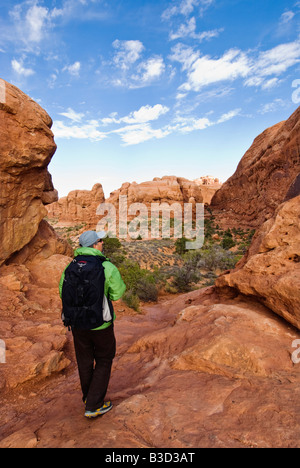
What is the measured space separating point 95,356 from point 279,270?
284 centimetres

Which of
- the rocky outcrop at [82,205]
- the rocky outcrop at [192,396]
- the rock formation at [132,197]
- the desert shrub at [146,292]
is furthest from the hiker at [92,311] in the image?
the rocky outcrop at [82,205]

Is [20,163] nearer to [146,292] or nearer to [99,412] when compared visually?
[99,412]

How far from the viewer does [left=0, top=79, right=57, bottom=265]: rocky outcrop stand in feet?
20.2

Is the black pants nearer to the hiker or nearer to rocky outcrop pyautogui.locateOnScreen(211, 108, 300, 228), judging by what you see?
the hiker

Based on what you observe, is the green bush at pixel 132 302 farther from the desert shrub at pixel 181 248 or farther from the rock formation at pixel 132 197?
the rock formation at pixel 132 197

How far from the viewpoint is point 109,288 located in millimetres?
2453

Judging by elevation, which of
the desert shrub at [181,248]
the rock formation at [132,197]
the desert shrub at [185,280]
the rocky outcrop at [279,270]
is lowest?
the desert shrub at [185,280]

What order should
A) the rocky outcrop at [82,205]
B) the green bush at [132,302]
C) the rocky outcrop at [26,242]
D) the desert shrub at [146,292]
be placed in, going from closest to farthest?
1. the rocky outcrop at [26,242]
2. the green bush at [132,302]
3. the desert shrub at [146,292]
4. the rocky outcrop at [82,205]

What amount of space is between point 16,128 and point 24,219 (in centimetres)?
240

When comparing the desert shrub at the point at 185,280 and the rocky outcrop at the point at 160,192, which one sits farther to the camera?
the rocky outcrop at the point at 160,192

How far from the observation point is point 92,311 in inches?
90.8

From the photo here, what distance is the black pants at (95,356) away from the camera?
2443 mm

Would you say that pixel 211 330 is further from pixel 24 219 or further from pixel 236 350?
pixel 24 219

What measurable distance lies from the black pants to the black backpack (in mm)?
168
